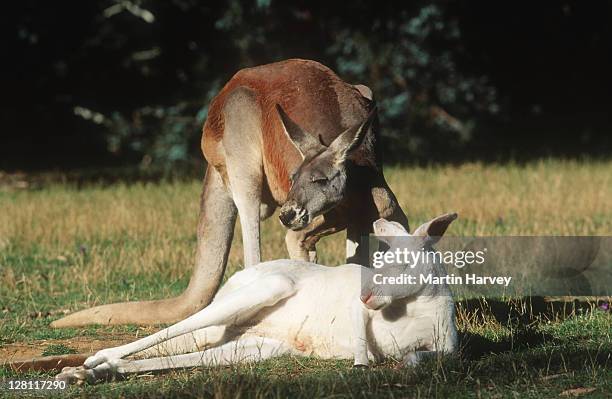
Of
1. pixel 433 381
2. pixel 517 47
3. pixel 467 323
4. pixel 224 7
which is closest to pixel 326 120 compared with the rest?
pixel 467 323

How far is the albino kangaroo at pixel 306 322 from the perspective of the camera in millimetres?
4777

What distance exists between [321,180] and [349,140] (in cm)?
26

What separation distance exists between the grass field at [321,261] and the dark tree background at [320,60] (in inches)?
124

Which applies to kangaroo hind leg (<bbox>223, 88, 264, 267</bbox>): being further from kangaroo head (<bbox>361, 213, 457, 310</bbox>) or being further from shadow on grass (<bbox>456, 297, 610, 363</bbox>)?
kangaroo head (<bbox>361, 213, 457, 310</bbox>)

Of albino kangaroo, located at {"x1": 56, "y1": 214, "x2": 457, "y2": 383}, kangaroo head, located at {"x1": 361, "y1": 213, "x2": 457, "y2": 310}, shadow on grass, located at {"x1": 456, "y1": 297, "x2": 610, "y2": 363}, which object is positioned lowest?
shadow on grass, located at {"x1": 456, "y1": 297, "x2": 610, "y2": 363}

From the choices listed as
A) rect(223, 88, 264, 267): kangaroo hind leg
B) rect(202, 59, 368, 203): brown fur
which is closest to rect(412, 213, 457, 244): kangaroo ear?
rect(202, 59, 368, 203): brown fur

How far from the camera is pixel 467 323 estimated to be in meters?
5.82

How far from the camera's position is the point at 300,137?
620 centimetres

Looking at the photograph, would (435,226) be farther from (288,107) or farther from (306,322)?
(288,107)

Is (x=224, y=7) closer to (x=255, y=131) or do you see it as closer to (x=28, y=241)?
(x=28, y=241)

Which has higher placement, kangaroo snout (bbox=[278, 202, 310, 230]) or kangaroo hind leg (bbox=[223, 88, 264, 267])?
kangaroo hind leg (bbox=[223, 88, 264, 267])

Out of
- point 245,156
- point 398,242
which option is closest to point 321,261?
point 245,156

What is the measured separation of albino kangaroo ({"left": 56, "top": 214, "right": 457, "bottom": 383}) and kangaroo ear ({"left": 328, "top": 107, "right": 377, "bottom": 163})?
0.83 m

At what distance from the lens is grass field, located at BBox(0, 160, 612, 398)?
4477 millimetres
